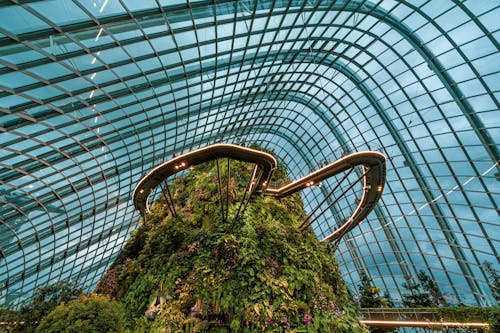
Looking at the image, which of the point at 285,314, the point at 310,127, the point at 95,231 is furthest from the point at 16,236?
the point at 310,127

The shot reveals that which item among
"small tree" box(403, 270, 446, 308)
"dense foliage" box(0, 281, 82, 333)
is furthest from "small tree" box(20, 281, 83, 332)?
"small tree" box(403, 270, 446, 308)

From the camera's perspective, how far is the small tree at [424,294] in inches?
966

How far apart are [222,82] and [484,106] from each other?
71.3 feet

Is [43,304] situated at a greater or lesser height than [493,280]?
greater

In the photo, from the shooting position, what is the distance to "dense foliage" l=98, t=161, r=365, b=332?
10023mm

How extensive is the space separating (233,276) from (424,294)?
24.5 metres

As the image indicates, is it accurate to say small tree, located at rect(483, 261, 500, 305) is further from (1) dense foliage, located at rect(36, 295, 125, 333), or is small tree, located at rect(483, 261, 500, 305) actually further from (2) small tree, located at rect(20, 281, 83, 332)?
(2) small tree, located at rect(20, 281, 83, 332)

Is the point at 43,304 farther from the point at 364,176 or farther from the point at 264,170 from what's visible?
the point at 364,176

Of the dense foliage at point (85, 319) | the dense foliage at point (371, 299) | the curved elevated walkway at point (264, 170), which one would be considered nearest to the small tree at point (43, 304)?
the curved elevated walkway at point (264, 170)

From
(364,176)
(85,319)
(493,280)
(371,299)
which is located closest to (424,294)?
(371,299)

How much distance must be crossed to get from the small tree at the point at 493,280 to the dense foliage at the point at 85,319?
25.1m

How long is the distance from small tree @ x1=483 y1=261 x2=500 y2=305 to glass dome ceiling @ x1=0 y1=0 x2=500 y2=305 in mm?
1026

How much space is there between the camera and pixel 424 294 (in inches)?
987

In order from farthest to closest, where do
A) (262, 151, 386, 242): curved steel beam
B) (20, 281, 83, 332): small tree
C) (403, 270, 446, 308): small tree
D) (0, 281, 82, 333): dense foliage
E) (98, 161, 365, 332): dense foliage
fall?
1. (403, 270, 446, 308): small tree
2. (262, 151, 386, 242): curved steel beam
3. (20, 281, 83, 332): small tree
4. (0, 281, 82, 333): dense foliage
5. (98, 161, 365, 332): dense foliage
